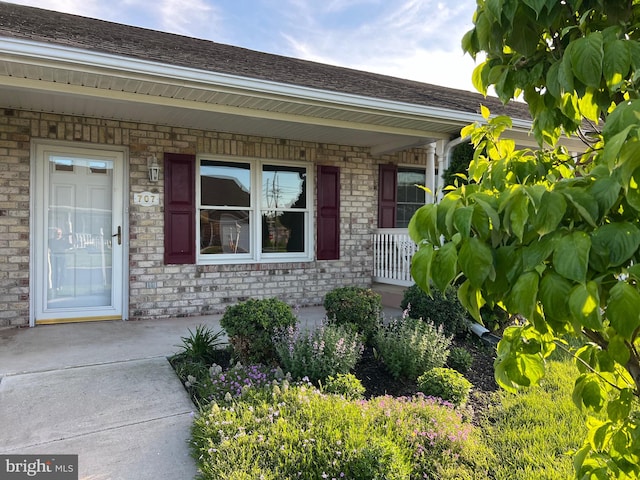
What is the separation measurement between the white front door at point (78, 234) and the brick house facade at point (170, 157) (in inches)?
0.7

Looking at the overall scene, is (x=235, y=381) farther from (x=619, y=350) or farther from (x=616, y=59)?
(x=616, y=59)

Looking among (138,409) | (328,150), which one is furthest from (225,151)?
(138,409)

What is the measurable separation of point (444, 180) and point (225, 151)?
3.20 metres

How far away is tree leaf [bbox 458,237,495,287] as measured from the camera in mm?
903

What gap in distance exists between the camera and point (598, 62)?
914 mm

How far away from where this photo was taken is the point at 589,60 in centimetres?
92

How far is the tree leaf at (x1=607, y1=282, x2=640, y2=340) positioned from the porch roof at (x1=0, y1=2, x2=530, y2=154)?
429 cm

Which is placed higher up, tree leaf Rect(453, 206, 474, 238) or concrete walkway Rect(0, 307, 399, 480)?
tree leaf Rect(453, 206, 474, 238)

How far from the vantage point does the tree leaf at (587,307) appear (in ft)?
2.60

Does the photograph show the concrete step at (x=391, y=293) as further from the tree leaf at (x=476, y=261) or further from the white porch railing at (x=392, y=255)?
the tree leaf at (x=476, y=261)

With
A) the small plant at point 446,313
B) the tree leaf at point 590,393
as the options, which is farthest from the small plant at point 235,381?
the tree leaf at point 590,393

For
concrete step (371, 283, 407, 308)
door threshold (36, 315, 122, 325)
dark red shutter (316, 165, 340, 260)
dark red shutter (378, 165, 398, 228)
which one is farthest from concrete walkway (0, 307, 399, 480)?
dark red shutter (378, 165, 398, 228)

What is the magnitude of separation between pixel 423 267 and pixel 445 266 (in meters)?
0.05

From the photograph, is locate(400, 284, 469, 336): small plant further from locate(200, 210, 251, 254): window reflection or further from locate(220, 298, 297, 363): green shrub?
locate(200, 210, 251, 254): window reflection
